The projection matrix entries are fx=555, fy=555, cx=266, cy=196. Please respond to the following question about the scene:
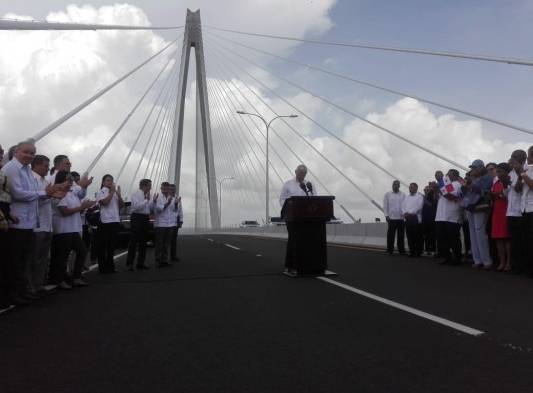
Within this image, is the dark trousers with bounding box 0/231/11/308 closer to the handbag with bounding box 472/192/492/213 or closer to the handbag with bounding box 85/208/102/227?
the handbag with bounding box 85/208/102/227

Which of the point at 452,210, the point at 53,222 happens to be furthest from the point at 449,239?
the point at 53,222

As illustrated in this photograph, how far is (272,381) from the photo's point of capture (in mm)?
3350

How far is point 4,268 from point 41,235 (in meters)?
1.19

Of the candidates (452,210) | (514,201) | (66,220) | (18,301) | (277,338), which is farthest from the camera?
(452,210)

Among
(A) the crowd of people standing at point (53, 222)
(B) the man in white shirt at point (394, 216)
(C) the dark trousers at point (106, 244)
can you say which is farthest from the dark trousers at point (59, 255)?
(B) the man in white shirt at point (394, 216)

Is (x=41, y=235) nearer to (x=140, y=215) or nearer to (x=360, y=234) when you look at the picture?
(x=140, y=215)

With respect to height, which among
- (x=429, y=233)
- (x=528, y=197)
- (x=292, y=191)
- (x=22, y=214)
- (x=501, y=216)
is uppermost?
(x=292, y=191)

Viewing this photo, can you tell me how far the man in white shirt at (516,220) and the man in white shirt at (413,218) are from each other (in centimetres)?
419

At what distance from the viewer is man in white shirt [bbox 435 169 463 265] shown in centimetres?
1110

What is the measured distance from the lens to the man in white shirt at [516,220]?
29.5ft

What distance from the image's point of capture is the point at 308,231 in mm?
9000

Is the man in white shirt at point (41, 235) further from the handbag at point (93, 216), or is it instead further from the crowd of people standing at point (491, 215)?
the crowd of people standing at point (491, 215)

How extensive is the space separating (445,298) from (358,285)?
1477 millimetres

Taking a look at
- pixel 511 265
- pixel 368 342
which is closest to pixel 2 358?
pixel 368 342
